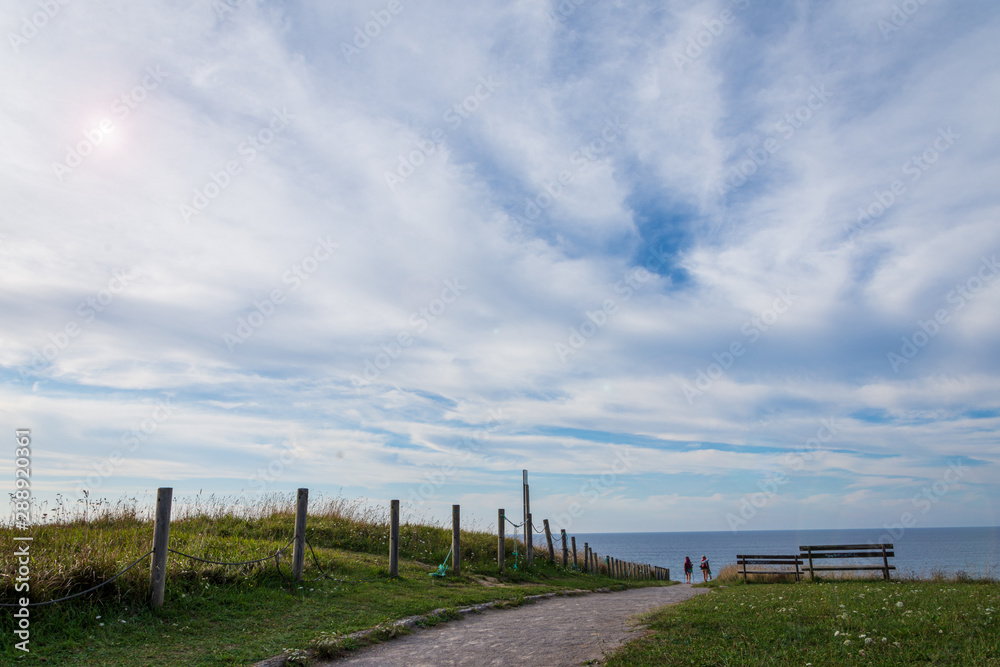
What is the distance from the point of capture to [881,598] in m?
11.3

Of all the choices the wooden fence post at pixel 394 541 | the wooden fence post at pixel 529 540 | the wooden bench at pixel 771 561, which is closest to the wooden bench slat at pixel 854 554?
the wooden bench at pixel 771 561

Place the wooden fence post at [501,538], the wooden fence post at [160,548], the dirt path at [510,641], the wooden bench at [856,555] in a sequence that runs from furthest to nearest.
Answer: the wooden bench at [856,555], the wooden fence post at [501,538], the wooden fence post at [160,548], the dirt path at [510,641]

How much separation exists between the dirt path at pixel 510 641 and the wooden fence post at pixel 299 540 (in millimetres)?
3987

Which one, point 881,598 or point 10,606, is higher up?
point 10,606

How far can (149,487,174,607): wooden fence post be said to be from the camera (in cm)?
1000

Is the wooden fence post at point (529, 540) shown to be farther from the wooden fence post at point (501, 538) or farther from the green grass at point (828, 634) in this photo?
the green grass at point (828, 634)

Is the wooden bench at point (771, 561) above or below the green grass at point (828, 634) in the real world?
below

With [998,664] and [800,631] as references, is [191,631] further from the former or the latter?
[998,664]

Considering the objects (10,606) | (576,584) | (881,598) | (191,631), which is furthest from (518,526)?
(10,606)

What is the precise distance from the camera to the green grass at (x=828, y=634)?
21.4ft

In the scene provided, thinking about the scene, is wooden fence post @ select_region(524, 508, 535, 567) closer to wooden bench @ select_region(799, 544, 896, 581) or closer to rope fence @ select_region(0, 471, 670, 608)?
rope fence @ select_region(0, 471, 670, 608)

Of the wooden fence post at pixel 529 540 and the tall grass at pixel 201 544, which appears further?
the wooden fence post at pixel 529 540

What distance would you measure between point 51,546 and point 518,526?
1382 centimetres

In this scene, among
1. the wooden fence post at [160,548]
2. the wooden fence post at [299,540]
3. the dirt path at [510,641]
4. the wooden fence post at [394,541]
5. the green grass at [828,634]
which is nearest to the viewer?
the green grass at [828,634]
